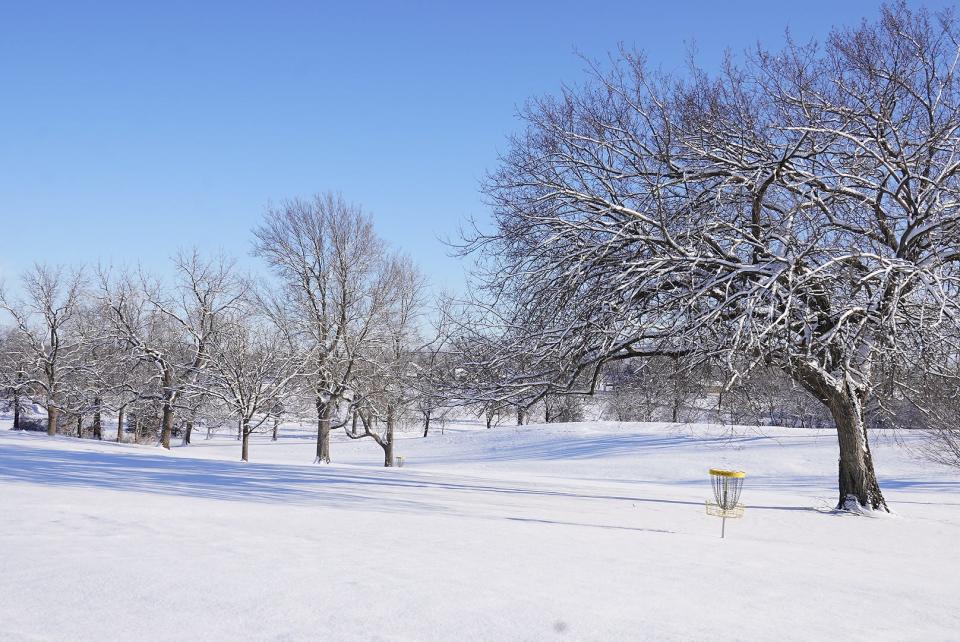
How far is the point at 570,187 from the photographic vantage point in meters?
12.0

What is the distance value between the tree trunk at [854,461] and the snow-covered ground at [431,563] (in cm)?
51

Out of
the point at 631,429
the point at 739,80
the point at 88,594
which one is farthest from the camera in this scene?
the point at 631,429

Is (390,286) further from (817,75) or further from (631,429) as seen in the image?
(817,75)

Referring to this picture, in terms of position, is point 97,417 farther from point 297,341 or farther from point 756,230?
point 756,230

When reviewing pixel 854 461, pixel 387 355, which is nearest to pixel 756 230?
pixel 854 461

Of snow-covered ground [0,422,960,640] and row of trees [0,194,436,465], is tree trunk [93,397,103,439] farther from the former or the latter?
snow-covered ground [0,422,960,640]

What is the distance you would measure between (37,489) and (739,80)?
12.2m

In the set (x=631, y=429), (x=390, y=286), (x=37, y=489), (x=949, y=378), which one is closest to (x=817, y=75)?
(x=949, y=378)

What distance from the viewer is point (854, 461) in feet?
40.2

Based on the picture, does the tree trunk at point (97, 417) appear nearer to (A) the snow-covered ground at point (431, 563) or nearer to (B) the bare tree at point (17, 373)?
Answer: (B) the bare tree at point (17, 373)

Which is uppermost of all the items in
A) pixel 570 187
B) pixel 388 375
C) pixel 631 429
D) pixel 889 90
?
pixel 889 90

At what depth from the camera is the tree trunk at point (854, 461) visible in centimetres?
1220

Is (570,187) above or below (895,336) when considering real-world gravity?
above

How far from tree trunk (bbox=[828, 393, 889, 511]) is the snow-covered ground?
51cm
